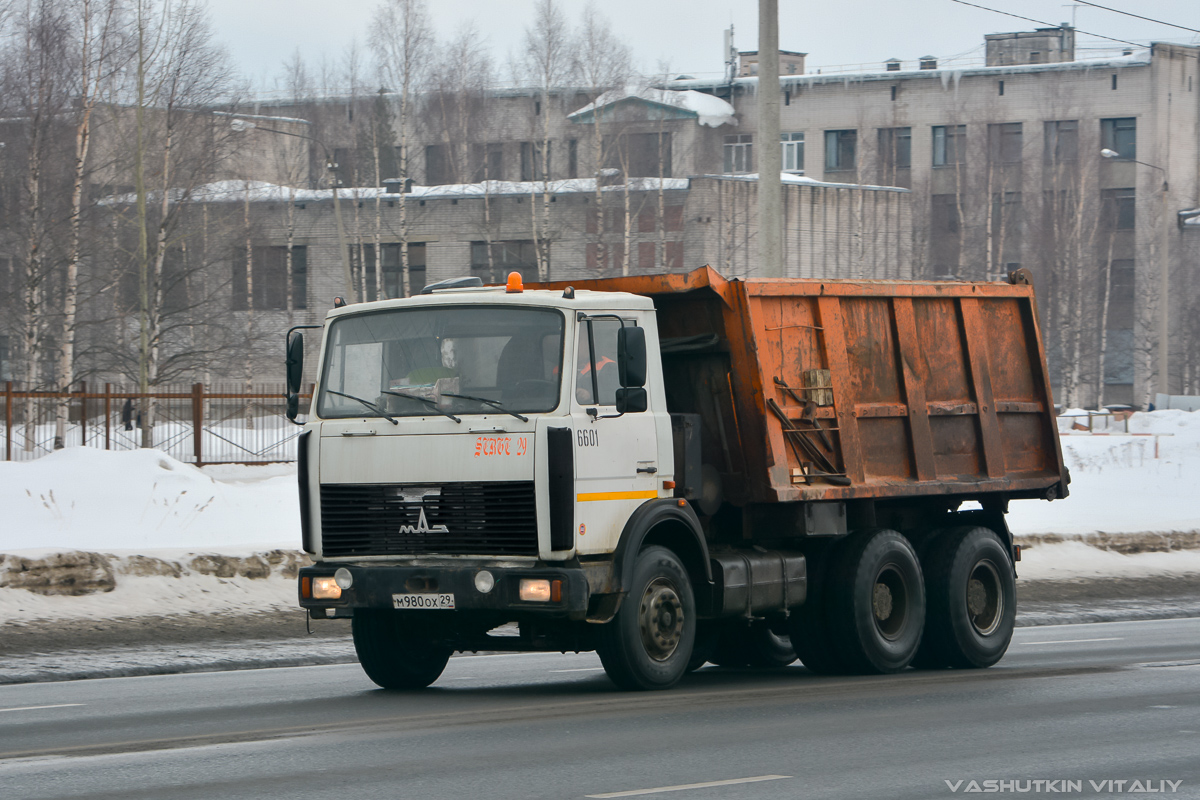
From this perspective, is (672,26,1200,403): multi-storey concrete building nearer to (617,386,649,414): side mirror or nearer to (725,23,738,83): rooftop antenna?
(725,23,738,83): rooftop antenna

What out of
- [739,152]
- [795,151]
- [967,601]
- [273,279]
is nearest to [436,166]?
[273,279]

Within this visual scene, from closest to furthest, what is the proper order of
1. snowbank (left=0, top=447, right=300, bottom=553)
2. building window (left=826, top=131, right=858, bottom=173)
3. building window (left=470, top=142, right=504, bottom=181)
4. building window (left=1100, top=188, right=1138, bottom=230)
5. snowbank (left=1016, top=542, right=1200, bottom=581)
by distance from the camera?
snowbank (left=0, top=447, right=300, bottom=553) → snowbank (left=1016, top=542, right=1200, bottom=581) → building window (left=470, top=142, right=504, bottom=181) → building window (left=1100, top=188, right=1138, bottom=230) → building window (left=826, top=131, right=858, bottom=173)

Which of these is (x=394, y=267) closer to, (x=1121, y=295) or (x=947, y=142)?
(x=947, y=142)

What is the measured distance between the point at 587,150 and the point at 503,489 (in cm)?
5389

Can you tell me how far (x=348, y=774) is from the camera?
7090 millimetres

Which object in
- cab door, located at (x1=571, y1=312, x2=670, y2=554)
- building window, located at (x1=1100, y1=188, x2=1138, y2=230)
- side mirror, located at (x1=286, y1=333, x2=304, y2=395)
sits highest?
building window, located at (x1=1100, y1=188, x2=1138, y2=230)

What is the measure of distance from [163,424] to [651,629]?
23.1 metres

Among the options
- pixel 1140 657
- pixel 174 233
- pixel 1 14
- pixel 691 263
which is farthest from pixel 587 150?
pixel 1140 657

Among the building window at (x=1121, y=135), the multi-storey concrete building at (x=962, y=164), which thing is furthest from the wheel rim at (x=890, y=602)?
the building window at (x=1121, y=135)

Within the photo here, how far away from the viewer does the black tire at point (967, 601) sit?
12289 millimetres

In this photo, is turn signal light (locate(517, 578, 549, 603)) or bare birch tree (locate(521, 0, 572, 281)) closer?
turn signal light (locate(517, 578, 549, 603))

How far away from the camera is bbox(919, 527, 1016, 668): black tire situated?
12.3 metres

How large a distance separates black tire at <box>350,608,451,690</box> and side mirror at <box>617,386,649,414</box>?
2218 millimetres

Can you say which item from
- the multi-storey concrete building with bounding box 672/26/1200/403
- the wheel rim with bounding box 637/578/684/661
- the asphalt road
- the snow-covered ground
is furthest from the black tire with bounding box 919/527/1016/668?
the multi-storey concrete building with bounding box 672/26/1200/403
